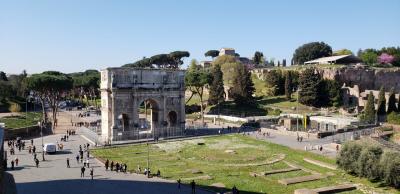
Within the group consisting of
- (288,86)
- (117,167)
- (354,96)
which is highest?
(288,86)

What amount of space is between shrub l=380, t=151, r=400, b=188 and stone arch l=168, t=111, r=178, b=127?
29.8 metres

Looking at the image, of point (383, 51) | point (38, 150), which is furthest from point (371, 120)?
point (383, 51)

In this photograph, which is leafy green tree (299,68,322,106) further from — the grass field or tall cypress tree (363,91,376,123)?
the grass field

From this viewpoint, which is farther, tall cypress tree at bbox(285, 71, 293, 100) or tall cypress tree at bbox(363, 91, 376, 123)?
tall cypress tree at bbox(285, 71, 293, 100)

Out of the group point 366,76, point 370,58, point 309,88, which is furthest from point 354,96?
point 370,58

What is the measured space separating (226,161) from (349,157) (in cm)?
1079

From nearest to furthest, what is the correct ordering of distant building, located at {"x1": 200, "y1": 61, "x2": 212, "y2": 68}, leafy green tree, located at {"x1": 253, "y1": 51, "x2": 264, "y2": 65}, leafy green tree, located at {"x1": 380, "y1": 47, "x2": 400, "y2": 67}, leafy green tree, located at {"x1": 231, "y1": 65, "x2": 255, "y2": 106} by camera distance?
leafy green tree, located at {"x1": 231, "y1": 65, "x2": 255, "y2": 106} < leafy green tree, located at {"x1": 380, "y1": 47, "x2": 400, "y2": 67} < distant building, located at {"x1": 200, "y1": 61, "x2": 212, "y2": 68} < leafy green tree, located at {"x1": 253, "y1": 51, "x2": 264, "y2": 65}

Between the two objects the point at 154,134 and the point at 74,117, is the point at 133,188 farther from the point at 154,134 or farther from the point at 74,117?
the point at 74,117

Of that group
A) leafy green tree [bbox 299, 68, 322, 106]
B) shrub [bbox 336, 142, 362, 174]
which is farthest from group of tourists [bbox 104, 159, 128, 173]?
leafy green tree [bbox 299, 68, 322, 106]

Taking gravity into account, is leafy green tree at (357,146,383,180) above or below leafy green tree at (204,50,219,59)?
below

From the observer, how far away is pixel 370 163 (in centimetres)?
2844

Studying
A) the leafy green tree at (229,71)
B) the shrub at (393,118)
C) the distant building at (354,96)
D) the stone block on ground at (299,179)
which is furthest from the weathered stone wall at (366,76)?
the stone block on ground at (299,179)

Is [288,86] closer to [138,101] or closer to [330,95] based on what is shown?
[330,95]

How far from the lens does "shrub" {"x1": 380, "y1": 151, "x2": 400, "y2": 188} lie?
2655 cm
